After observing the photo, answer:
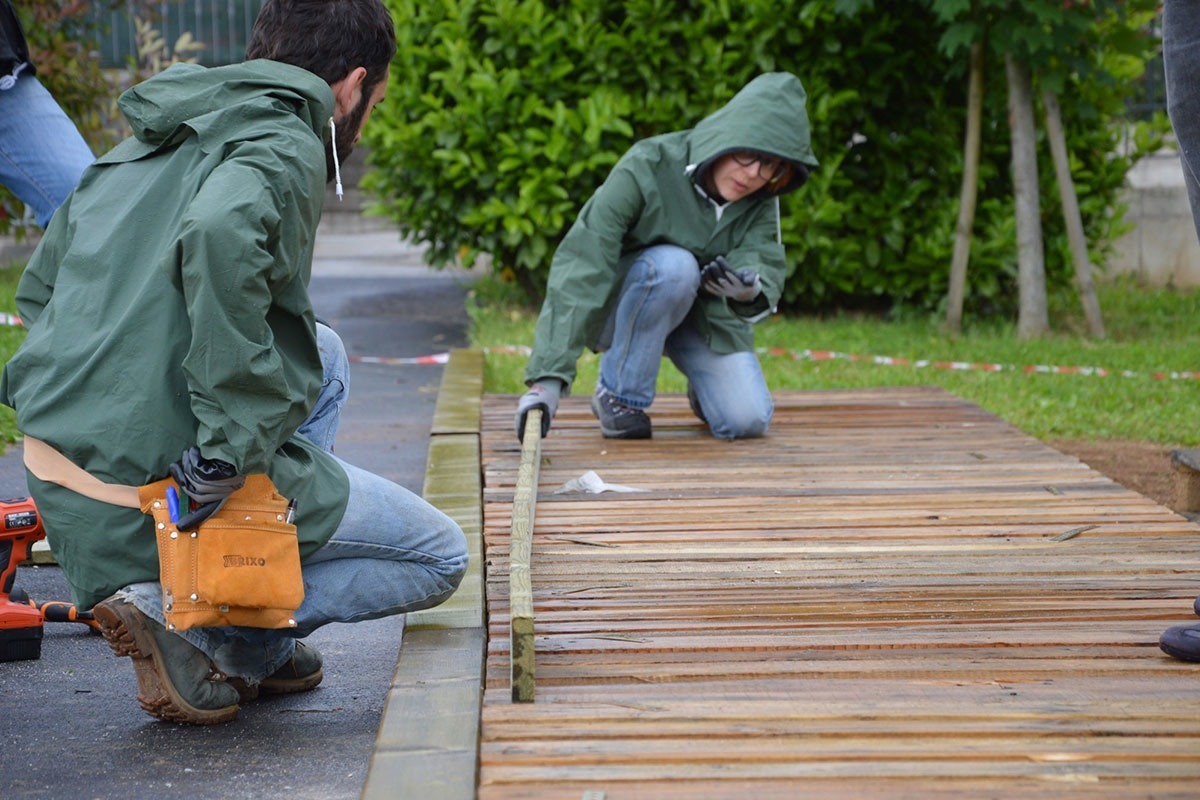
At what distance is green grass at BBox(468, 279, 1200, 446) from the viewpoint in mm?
7159

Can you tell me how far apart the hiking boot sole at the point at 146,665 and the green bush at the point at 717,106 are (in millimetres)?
6927

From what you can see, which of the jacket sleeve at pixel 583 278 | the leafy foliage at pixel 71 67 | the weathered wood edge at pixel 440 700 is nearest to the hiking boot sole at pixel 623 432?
the jacket sleeve at pixel 583 278

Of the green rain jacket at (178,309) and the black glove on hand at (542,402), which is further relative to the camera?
the black glove on hand at (542,402)

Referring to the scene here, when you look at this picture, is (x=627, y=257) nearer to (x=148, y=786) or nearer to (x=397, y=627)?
(x=397, y=627)

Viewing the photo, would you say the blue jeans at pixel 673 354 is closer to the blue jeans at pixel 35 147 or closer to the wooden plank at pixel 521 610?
the wooden plank at pixel 521 610

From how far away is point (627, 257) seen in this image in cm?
584

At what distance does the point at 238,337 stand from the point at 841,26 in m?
7.95

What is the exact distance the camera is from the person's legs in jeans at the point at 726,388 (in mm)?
5914

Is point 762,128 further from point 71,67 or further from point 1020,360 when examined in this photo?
point 71,67

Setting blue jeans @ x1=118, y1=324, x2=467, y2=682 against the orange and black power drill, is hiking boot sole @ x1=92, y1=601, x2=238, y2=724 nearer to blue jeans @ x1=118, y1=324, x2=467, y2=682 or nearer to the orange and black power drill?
blue jeans @ x1=118, y1=324, x2=467, y2=682

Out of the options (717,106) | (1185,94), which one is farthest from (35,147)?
(717,106)

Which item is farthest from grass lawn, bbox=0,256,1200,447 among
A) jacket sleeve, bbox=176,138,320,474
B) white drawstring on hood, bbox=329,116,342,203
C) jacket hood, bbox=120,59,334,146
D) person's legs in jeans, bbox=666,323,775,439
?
jacket sleeve, bbox=176,138,320,474

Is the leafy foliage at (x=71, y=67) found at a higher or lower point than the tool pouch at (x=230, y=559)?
higher

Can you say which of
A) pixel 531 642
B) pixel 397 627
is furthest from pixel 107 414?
pixel 397 627
